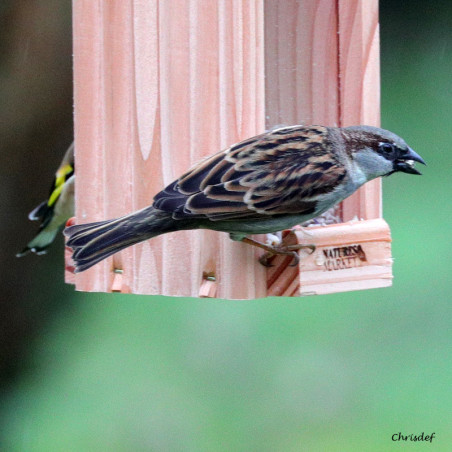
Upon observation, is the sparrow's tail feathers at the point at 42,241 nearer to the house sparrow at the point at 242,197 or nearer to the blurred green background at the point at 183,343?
the blurred green background at the point at 183,343

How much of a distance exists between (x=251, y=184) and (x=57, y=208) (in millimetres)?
2444

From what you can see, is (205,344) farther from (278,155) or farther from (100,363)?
(278,155)

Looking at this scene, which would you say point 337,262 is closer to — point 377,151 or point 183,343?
point 377,151

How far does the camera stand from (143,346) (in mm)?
6121

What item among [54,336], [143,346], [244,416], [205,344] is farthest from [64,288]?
[244,416]

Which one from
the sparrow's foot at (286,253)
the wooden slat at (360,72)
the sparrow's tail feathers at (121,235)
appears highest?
the wooden slat at (360,72)

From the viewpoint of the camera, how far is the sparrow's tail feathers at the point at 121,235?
303 centimetres

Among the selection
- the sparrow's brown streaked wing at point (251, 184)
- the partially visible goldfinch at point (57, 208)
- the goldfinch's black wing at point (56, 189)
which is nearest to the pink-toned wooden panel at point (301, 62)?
the sparrow's brown streaked wing at point (251, 184)

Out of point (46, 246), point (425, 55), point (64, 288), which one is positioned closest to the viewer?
point (46, 246)

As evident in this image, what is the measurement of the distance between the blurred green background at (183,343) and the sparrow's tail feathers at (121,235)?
284 cm

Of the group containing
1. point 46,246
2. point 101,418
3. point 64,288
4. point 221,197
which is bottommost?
point 101,418

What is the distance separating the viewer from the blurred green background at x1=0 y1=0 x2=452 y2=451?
18.8 feet

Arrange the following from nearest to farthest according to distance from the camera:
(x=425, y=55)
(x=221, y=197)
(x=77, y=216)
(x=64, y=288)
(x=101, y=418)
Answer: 1. (x=221, y=197)
2. (x=77, y=216)
3. (x=101, y=418)
4. (x=64, y=288)
5. (x=425, y=55)

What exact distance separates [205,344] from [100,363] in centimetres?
77
